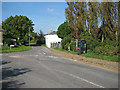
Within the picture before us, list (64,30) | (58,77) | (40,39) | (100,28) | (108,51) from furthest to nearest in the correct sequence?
(40,39), (64,30), (100,28), (108,51), (58,77)

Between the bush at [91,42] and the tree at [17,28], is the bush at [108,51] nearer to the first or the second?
the bush at [91,42]

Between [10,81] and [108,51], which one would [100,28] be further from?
[10,81]

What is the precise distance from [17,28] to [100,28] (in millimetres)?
39839

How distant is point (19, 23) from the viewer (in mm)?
52250

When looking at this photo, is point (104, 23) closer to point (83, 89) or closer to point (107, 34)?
point (107, 34)

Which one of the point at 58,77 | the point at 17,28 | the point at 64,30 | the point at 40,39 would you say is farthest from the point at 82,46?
the point at 40,39

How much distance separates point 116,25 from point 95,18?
3539mm

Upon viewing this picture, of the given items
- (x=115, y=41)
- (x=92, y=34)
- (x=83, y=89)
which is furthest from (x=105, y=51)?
(x=83, y=89)

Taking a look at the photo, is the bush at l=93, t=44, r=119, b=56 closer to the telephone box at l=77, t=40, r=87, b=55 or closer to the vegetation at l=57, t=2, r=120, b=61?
the vegetation at l=57, t=2, r=120, b=61

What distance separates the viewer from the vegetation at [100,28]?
16.9m

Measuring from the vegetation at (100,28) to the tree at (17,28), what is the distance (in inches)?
1225

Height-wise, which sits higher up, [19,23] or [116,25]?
[19,23]

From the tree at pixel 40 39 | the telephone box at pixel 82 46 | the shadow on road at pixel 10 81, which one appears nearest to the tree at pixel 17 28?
the tree at pixel 40 39

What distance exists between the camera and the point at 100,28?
19.7 m
